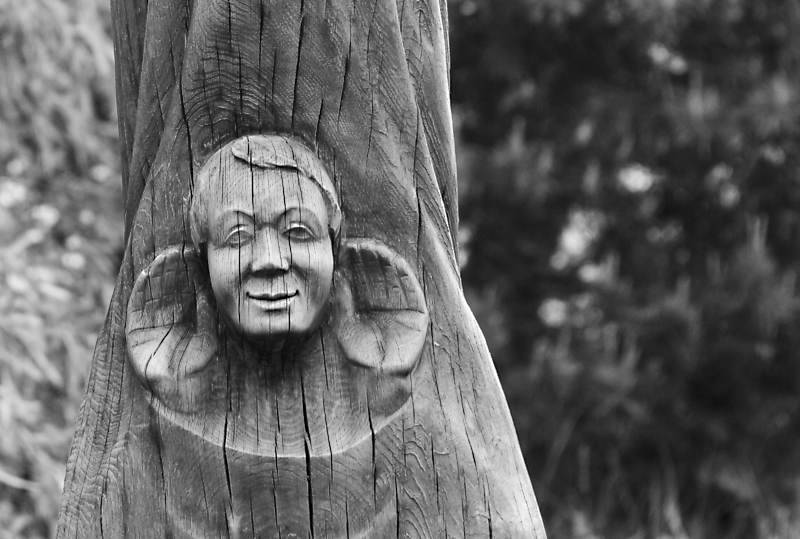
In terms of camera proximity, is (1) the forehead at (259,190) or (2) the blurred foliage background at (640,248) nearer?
(1) the forehead at (259,190)

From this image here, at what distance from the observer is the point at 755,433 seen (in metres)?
8.04

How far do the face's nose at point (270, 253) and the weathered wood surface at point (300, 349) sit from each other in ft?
0.28

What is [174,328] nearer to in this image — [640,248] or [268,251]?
[268,251]

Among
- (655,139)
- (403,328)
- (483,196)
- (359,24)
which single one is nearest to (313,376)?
(403,328)

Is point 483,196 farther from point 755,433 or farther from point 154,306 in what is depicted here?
point 154,306

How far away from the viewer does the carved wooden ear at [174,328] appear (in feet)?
6.34

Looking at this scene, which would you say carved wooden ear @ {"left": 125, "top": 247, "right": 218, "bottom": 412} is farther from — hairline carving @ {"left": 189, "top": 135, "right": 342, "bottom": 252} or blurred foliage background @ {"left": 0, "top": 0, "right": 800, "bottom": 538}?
blurred foliage background @ {"left": 0, "top": 0, "right": 800, "bottom": 538}

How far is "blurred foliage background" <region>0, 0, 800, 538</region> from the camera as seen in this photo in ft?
25.7

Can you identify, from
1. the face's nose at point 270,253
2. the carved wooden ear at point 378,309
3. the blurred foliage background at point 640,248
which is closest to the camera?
the face's nose at point 270,253

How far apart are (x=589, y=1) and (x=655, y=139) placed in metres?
0.97

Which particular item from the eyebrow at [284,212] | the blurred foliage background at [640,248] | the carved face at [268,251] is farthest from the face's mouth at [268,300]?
the blurred foliage background at [640,248]

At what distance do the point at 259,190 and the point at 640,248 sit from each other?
259 inches

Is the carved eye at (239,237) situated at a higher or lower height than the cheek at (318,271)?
higher

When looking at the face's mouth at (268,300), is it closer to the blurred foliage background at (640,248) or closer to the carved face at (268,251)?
the carved face at (268,251)
